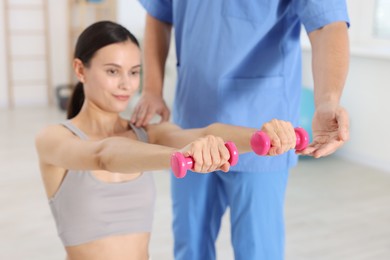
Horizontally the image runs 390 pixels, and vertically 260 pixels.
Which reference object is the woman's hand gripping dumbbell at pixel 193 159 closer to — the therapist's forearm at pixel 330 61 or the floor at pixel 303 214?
the therapist's forearm at pixel 330 61

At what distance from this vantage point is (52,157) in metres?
Result: 1.59

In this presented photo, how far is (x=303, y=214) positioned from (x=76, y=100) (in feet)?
6.83

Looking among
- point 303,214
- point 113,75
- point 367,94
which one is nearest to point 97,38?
point 113,75

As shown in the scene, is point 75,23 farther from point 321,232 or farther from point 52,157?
point 52,157

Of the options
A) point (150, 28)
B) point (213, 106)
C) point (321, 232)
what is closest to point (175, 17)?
point (150, 28)

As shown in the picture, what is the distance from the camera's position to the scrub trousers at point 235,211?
1734 millimetres

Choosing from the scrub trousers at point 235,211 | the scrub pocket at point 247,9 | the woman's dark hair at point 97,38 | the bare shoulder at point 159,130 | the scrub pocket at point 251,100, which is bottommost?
the scrub trousers at point 235,211

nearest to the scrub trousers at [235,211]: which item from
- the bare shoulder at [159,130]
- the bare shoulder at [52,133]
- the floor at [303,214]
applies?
the bare shoulder at [159,130]

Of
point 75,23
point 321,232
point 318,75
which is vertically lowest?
point 321,232

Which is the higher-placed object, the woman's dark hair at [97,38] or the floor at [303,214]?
the woman's dark hair at [97,38]

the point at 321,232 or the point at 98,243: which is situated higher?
the point at 98,243

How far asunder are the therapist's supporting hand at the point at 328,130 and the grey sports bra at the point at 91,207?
61cm

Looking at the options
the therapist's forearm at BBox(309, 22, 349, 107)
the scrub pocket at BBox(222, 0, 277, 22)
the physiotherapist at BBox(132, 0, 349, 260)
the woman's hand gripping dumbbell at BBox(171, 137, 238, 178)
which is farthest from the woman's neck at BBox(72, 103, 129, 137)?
the woman's hand gripping dumbbell at BBox(171, 137, 238, 178)

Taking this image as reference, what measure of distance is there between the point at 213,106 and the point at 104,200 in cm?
42
